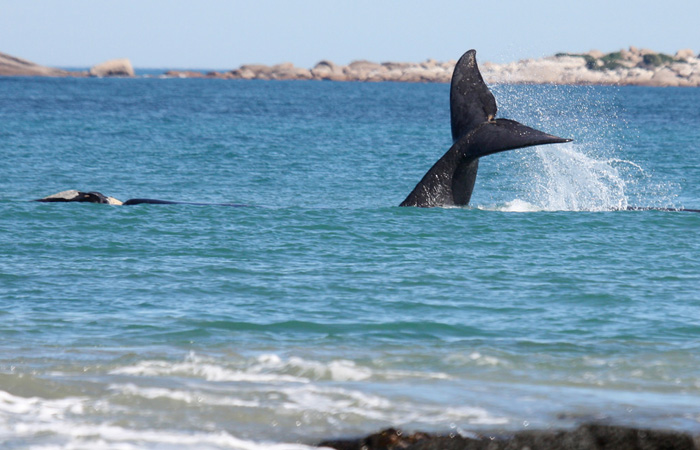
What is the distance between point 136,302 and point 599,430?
20.8 ft

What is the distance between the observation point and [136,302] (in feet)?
37.7

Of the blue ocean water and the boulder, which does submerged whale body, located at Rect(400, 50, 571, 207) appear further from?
the boulder

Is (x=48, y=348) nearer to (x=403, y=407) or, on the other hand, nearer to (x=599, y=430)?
(x=403, y=407)

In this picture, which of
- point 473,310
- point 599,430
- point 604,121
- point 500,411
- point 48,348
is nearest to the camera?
point 599,430

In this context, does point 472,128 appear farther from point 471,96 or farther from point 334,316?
point 334,316

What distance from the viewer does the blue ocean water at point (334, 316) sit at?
7887mm

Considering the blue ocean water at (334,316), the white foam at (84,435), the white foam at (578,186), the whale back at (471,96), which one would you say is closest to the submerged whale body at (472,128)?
the whale back at (471,96)

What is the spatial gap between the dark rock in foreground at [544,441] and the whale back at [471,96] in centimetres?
993

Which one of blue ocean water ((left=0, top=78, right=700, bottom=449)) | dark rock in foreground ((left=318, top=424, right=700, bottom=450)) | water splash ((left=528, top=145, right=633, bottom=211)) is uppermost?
dark rock in foreground ((left=318, top=424, right=700, bottom=450))

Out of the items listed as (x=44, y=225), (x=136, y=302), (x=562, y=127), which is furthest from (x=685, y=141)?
(x=136, y=302)

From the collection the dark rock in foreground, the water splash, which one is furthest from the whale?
the dark rock in foreground

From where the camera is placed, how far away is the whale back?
1647cm

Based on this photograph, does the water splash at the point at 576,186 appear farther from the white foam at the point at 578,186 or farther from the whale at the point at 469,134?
the whale at the point at 469,134

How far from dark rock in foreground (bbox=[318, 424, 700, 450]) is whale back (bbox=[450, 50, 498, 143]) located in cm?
993
